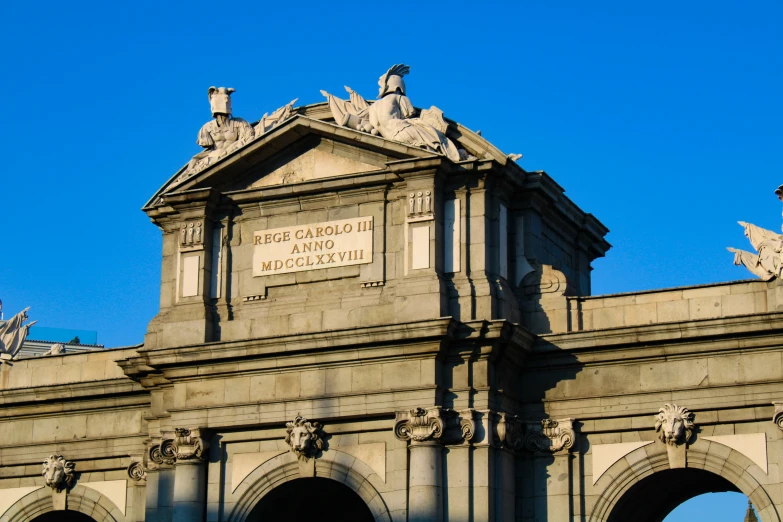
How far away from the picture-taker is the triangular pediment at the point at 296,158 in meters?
34.7

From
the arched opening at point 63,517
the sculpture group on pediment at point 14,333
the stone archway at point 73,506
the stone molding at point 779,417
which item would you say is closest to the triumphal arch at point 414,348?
the stone molding at point 779,417

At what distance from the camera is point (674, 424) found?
31734mm

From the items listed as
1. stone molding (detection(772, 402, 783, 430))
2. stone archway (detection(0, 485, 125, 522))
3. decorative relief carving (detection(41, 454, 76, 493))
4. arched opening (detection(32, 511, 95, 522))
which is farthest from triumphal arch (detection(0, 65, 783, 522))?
arched opening (detection(32, 511, 95, 522))

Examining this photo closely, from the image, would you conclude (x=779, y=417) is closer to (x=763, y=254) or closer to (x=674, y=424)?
(x=674, y=424)

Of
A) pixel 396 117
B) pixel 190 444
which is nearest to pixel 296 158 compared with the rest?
pixel 396 117

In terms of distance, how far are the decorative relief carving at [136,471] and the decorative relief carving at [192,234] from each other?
5356 millimetres

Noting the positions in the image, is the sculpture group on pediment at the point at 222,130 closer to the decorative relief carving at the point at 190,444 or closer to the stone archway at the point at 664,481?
the decorative relief carving at the point at 190,444

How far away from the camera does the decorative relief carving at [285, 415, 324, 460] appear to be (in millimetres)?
33156

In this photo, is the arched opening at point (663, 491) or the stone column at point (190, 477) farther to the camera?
the stone column at point (190, 477)

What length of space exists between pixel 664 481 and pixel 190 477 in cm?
964

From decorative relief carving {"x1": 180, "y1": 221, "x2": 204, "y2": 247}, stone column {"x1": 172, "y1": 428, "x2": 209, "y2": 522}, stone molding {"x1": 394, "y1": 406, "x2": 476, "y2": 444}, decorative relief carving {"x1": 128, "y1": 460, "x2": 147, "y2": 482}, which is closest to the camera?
stone molding {"x1": 394, "y1": 406, "x2": 476, "y2": 444}

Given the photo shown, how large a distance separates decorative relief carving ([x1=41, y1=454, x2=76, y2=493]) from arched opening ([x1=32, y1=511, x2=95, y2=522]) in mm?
817

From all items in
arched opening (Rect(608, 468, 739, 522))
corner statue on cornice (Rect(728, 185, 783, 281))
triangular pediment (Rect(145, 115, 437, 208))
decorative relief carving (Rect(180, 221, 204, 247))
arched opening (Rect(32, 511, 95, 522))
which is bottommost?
arched opening (Rect(608, 468, 739, 522))

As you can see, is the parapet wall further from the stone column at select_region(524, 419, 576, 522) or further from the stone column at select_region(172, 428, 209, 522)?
the stone column at select_region(172, 428, 209, 522)
